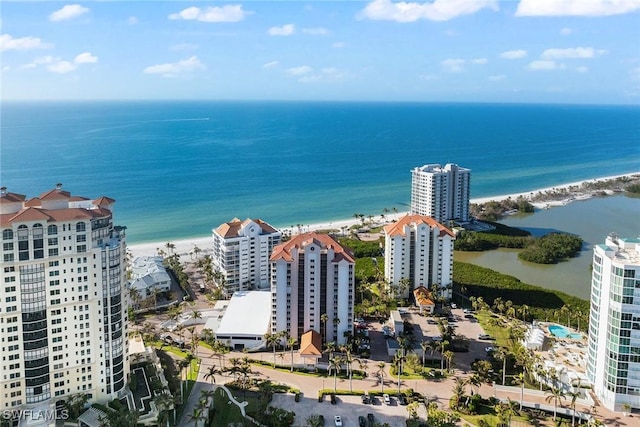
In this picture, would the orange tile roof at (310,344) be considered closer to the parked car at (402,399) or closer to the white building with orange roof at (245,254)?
the parked car at (402,399)

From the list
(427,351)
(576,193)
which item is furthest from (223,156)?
(427,351)

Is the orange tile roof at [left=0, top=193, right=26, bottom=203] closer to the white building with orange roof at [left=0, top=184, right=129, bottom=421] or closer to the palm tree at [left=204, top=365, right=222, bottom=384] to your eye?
the white building with orange roof at [left=0, top=184, right=129, bottom=421]

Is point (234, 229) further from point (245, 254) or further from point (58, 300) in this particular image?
point (58, 300)

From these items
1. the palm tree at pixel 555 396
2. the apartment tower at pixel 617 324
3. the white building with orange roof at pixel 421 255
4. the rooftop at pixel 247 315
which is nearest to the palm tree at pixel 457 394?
the palm tree at pixel 555 396

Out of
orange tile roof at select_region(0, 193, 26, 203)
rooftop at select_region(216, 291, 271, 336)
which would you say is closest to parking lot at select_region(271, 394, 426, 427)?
rooftop at select_region(216, 291, 271, 336)

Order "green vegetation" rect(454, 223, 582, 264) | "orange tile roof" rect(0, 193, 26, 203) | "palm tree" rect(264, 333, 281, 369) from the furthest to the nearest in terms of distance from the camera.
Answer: "green vegetation" rect(454, 223, 582, 264) < "palm tree" rect(264, 333, 281, 369) < "orange tile roof" rect(0, 193, 26, 203)

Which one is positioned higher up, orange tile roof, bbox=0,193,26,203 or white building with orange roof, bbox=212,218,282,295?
orange tile roof, bbox=0,193,26,203

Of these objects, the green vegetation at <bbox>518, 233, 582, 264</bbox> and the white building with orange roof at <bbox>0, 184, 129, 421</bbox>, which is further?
the green vegetation at <bbox>518, 233, 582, 264</bbox>

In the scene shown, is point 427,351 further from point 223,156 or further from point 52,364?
point 223,156
